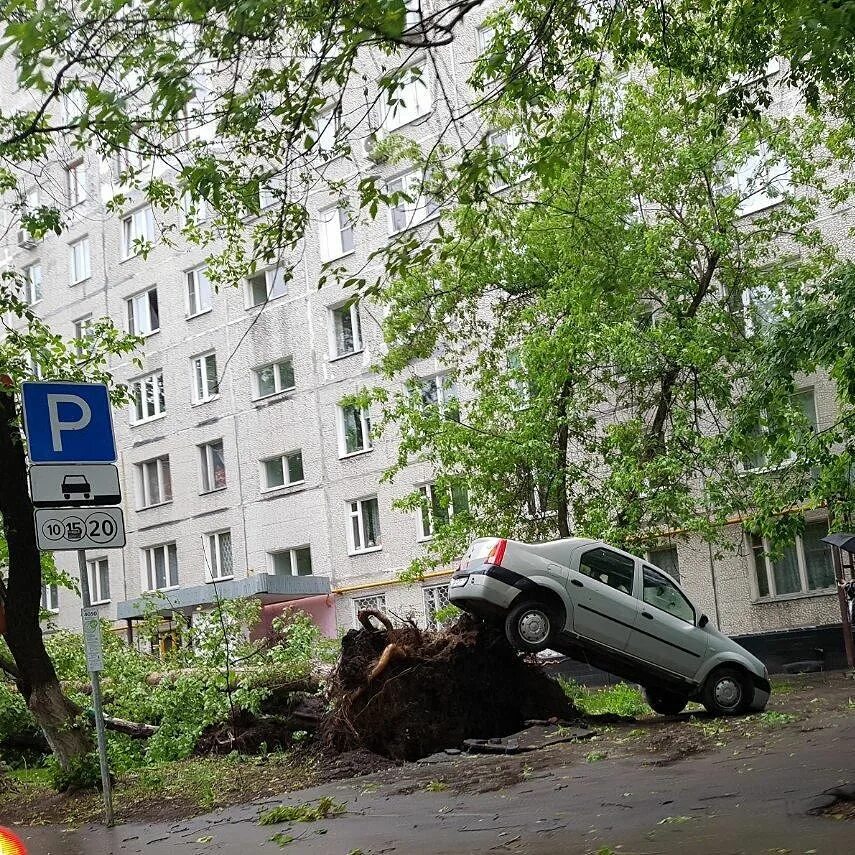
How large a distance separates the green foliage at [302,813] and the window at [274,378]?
3113 cm

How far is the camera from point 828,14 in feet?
25.7

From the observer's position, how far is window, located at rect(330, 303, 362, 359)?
39562mm

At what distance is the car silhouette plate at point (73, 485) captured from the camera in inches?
416

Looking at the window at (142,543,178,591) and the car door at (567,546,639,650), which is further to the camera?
the window at (142,543,178,591)

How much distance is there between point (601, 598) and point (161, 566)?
3278cm

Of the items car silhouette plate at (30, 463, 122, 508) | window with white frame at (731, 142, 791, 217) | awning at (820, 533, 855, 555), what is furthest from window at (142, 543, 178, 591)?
car silhouette plate at (30, 463, 122, 508)

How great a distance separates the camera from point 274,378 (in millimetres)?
42312

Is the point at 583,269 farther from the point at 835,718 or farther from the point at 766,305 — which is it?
the point at 835,718

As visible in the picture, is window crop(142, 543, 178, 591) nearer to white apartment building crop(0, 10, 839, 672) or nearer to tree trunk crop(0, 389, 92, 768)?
white apartment building crop(0, 10, 839, 672)

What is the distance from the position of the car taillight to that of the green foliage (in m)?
5.38

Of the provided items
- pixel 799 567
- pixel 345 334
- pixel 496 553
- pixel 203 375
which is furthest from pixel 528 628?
pixel 203 375

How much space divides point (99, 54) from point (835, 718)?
11.0m

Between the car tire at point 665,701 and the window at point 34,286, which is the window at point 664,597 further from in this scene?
the window at point 34,286

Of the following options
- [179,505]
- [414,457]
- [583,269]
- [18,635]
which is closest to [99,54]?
[18,635]
